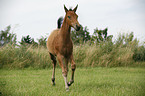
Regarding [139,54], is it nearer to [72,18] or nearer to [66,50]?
[66,50]

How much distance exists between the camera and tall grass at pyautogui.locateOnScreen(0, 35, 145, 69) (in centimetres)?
1071

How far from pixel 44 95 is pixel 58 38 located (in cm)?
180

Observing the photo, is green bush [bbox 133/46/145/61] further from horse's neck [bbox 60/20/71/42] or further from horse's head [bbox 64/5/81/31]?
horse's head [bbox 64/5/81/31]

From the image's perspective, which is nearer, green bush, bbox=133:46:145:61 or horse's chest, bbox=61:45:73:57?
horse's chest, bbox=61:45:73:57

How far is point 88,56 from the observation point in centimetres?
1181

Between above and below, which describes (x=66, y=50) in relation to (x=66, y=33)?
below

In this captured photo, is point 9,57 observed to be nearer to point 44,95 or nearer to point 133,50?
point 44,95

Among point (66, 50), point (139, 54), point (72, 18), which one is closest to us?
point (72, 18)

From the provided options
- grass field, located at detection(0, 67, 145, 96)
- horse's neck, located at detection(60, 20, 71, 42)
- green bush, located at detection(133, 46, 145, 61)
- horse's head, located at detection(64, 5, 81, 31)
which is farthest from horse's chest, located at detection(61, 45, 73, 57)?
green bush, located at detection(133, 46, 145, 61)

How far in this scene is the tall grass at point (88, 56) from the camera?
1071 cm

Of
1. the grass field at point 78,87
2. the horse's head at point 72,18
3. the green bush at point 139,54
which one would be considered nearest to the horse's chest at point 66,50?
the horse's head at point 72,18

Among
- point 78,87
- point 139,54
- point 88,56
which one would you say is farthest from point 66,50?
point 139,54

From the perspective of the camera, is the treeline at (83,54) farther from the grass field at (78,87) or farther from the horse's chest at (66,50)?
the horse's chest at (66,50)

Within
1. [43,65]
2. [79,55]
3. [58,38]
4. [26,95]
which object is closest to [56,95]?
[26,95]
